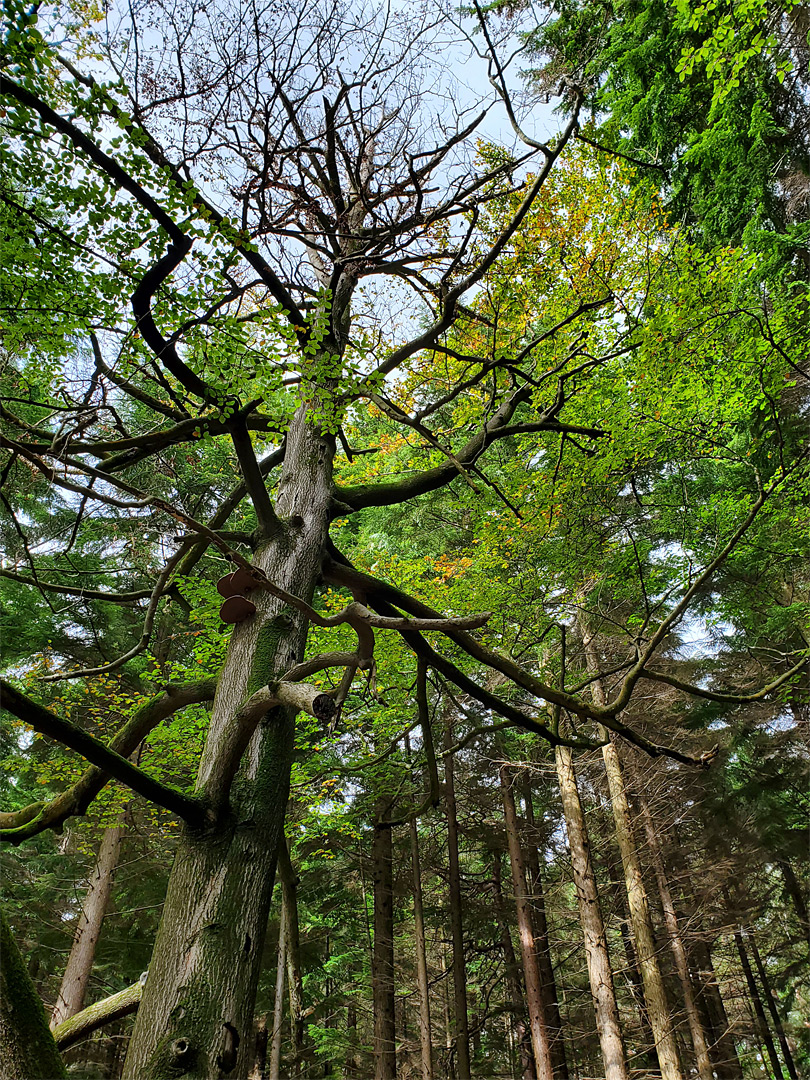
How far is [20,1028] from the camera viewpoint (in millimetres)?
1358

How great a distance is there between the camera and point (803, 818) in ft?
35.3

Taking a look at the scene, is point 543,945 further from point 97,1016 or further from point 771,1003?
point 97,1016

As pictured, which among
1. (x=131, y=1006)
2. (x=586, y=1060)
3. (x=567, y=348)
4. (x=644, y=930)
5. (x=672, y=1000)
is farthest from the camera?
(x=586, y=1060)

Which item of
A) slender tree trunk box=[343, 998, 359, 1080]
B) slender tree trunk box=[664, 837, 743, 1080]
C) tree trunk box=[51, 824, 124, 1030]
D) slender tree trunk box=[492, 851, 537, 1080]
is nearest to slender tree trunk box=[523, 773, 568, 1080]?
slender tree trunk box=[492, 851, 537, 1080]

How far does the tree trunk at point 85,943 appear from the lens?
779 cm

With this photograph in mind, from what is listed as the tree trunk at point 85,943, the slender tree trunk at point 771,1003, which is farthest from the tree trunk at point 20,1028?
the slender tree trunk at point 771,1003

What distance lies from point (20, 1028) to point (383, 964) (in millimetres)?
9772

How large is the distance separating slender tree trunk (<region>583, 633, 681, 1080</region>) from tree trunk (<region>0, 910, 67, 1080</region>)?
6.61 metres

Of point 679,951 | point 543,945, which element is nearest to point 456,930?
point 679,951

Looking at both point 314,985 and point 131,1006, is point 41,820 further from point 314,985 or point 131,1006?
point 314,985

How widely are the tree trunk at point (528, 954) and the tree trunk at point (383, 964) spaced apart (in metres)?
2.10

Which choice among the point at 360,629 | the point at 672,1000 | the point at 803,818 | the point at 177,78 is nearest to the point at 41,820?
the point at 360,629

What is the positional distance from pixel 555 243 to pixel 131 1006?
8330 millimetres

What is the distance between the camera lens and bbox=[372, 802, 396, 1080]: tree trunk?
27.9 ft
